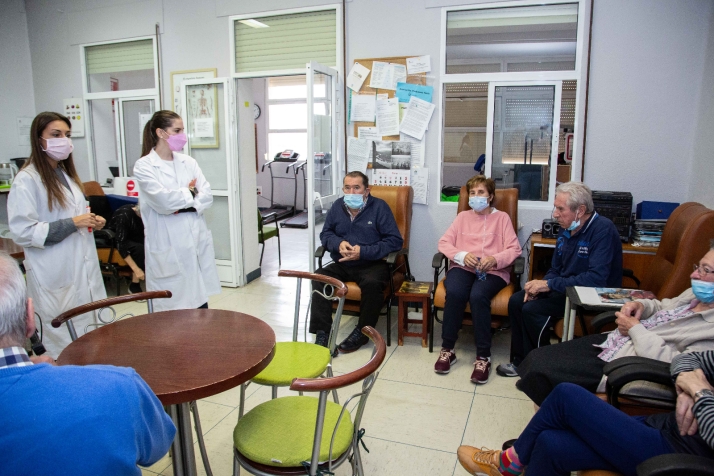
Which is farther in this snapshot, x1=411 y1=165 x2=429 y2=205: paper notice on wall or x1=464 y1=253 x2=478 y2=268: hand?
x1=411 y1=165 x2=429 y2=205: paper notice on wall

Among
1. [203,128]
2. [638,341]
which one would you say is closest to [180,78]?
[203,128]

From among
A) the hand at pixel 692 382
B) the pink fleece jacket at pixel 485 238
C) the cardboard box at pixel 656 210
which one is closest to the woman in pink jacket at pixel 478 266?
the pink fleece jacket at pixel 485 238

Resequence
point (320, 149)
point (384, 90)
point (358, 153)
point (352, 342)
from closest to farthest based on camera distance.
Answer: point (352, 342), point (320, 149), point (384, 90), point (358, 153)

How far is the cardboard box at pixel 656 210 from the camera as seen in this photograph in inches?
136

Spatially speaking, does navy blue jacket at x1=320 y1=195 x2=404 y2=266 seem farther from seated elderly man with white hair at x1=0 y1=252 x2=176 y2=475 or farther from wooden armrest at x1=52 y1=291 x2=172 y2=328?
seated elderly man with white hair at x1=0 y1=252 x2=176 y2=475

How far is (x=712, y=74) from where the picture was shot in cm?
327

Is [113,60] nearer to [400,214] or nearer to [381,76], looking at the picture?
[381,76]

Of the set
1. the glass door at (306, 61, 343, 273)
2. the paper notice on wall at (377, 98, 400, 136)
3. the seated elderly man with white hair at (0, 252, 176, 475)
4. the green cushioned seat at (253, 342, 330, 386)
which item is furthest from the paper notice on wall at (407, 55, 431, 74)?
the seated elderly man with white hair at (0, 252, 176, 475)

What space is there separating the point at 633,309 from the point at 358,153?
2.61m

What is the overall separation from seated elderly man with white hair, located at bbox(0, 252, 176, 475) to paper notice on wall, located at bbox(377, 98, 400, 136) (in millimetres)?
3405

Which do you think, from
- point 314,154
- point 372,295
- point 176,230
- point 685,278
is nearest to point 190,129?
point 314,154

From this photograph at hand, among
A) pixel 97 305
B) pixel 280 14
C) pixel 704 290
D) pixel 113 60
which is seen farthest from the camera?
pixel 113 60

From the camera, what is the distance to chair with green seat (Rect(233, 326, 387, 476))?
4.61 feet

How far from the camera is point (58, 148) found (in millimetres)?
2553
